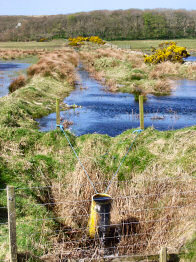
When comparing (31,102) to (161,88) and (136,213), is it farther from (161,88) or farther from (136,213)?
(136,213)

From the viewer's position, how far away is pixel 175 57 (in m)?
37.7

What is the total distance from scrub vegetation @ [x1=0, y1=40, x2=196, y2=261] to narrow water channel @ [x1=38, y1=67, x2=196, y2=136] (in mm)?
2251

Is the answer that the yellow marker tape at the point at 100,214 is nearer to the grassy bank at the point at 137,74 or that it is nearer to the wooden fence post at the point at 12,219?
the wooden fence post at the point at 12,219

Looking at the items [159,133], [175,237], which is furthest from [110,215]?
[159,133]

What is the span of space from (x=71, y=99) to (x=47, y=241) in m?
15.2

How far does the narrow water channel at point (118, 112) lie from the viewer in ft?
49.8

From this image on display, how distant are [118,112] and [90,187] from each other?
9.76m

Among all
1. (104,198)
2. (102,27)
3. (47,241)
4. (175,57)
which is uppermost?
(102,27)

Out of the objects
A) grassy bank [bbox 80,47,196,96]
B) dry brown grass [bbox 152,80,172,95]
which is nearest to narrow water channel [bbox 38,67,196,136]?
dry brown grass [bbox 152,80,172,95]

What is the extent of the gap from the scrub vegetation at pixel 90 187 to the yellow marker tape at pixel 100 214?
0.29 meters

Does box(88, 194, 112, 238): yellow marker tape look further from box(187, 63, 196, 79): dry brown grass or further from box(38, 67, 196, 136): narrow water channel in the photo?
box(187, 63, 196, 79): dry brown grass

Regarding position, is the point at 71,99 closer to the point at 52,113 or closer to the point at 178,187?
the point at 52,113

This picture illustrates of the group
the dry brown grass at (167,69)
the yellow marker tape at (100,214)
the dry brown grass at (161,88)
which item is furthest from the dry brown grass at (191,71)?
the yellow marker tape at (100,214)

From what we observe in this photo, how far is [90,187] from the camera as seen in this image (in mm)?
8664
